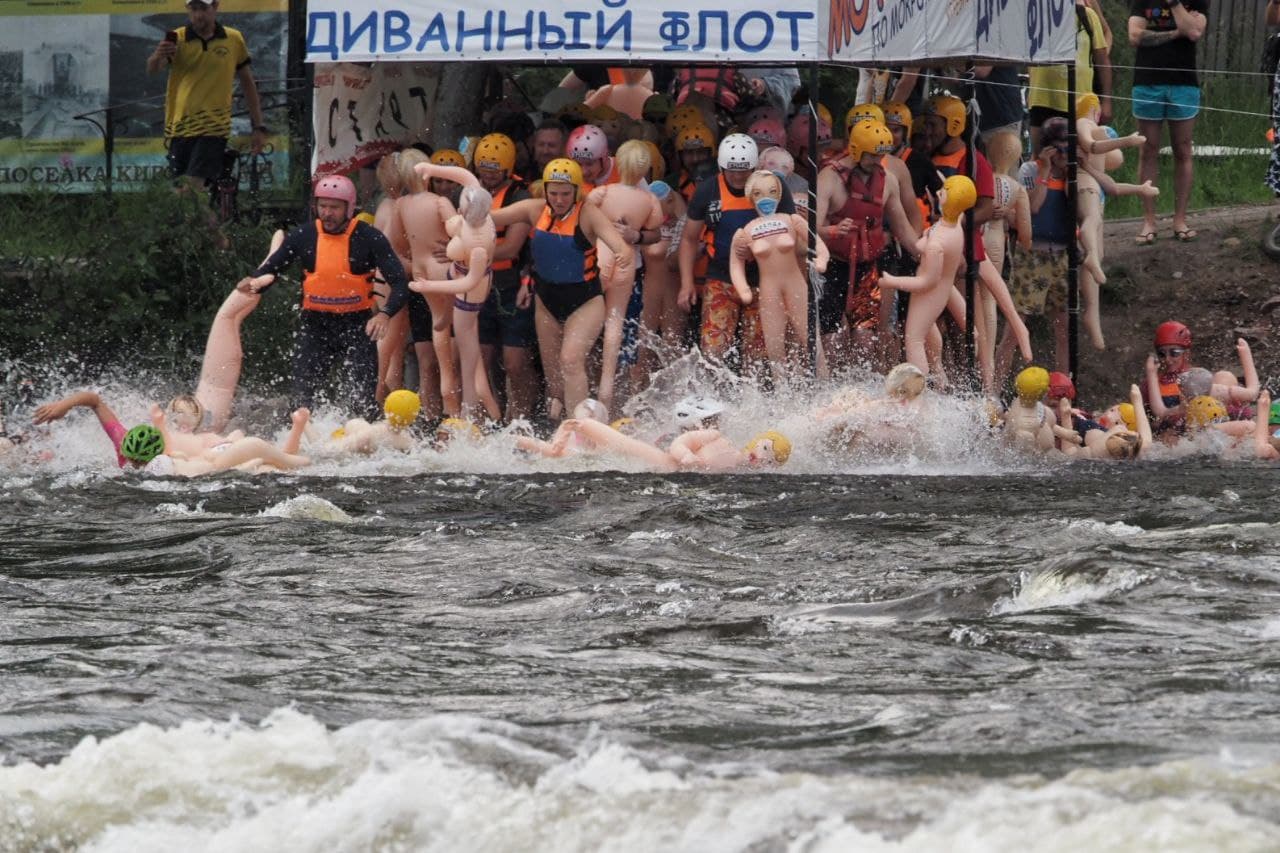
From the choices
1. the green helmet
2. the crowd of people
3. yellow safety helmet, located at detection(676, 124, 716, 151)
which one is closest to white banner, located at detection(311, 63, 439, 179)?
the crowd of people

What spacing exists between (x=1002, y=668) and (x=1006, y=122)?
8.85 meters

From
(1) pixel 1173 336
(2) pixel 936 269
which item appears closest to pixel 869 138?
(2) pixel 936 269

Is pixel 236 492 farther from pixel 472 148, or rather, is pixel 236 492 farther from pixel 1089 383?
pixel 1089 383

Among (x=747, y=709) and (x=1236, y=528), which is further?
(x=1236, y=528)

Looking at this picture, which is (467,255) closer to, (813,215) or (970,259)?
(813,215)

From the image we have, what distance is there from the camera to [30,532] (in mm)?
11078

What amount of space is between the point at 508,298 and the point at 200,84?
3.36 metres

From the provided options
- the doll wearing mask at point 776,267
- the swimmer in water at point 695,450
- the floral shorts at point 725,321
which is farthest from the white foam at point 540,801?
the floral shorts at point 725,321

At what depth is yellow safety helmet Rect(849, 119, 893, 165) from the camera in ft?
46.4

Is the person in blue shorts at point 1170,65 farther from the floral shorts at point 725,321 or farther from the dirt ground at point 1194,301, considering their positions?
the floral shorts at point 725,321

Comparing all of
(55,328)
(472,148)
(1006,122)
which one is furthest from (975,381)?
(55,328)

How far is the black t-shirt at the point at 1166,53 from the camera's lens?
16359mm

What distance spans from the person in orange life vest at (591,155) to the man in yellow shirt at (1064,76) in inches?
131

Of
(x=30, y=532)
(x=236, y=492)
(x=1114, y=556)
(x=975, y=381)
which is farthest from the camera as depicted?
(x=975, y=381)
